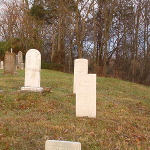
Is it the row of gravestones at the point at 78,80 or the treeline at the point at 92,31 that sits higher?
the treeline at the point at 92,31

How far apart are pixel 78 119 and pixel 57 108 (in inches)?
71.8

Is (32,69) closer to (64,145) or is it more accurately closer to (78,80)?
(78,80)

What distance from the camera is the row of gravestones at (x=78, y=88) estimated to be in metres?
2.90

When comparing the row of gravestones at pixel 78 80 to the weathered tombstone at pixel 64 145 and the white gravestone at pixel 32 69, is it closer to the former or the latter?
the white gravestone at pixel 32 69

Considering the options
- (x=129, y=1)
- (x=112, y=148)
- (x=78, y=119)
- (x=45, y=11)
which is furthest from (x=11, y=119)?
(x=129, y=1)

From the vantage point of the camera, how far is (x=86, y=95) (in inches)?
271

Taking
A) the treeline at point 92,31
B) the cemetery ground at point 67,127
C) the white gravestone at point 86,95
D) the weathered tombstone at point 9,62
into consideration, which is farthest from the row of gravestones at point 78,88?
the treeline at point 92,31

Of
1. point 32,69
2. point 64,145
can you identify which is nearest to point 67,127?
point 64,145

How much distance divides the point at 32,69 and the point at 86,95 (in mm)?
4109

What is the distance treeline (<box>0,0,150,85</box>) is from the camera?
1117 inches

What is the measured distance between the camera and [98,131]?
18.0ft

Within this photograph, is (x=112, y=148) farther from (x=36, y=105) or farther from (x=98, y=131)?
(x=36, y=105)

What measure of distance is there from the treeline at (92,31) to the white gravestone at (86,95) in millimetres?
20117

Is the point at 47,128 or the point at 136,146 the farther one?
the point at 47,128
